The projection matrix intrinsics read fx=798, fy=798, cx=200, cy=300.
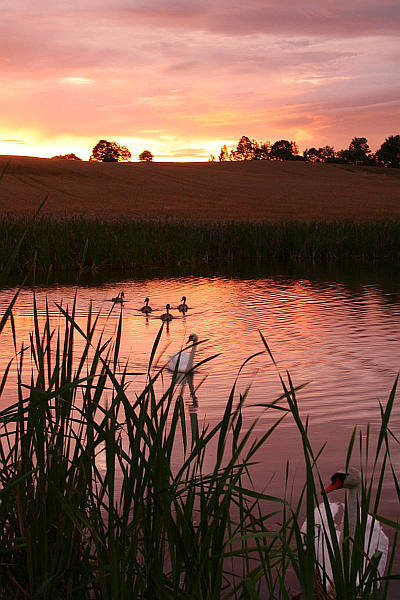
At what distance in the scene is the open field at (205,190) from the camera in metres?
39.2

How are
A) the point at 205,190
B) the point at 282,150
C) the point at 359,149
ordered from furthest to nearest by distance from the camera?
1. the point at 282,150
2. the point at 359,149
3. the point at 205,190

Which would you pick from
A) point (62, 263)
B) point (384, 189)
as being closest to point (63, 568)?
point (62, 263)

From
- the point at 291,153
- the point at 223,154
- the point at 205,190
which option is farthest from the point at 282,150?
the point at 205,190

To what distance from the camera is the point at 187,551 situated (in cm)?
245

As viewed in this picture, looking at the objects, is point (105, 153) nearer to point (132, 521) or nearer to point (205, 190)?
point (205, 190)

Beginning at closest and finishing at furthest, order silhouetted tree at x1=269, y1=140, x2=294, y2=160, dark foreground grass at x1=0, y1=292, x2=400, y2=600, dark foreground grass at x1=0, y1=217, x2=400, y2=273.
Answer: dark foreground grass at x1=0, y1=292, x2=400, y2=600, dark foreground grass at x1=0, y1=217, x2=400, y2=273, silhouetted tree at x1=269, y1=140, x2=294, y2=160

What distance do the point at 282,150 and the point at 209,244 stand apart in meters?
86.1

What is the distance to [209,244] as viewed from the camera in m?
22.4

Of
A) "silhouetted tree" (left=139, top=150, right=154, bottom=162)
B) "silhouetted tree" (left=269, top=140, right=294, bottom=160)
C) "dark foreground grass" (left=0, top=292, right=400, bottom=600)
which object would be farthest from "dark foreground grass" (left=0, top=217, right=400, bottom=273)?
"silhouetted tree" (left=139, top=150, right=154, bottom=162)

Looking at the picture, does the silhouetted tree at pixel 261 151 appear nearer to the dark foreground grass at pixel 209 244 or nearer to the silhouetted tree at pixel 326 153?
the silhouetted tree at pixel 326 153

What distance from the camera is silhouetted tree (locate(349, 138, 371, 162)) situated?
3888 inches

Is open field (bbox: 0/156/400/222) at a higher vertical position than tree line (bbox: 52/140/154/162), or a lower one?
lower

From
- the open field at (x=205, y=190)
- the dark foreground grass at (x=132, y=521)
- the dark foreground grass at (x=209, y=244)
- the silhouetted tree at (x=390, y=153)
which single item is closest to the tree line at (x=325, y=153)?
the silhouetted tree at (x=390, y=153)

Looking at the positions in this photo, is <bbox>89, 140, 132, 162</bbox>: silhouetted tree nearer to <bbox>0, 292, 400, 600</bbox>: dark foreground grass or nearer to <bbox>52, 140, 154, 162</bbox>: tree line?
<bbox>52, 140, 154, 162</bbox>: tree line
